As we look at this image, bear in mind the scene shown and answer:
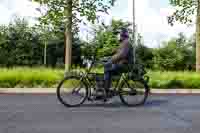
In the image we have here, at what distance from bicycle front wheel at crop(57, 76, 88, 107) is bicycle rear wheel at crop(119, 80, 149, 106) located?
90 centimetres

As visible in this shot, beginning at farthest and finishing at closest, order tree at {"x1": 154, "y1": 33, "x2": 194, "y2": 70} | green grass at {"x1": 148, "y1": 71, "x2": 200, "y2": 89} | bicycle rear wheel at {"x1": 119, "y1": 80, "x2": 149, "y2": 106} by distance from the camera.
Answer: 1. tree at {"x1": 154, "y1": 33, "x2": 194, "y2": 70}
2. green grass at {"x1": 148, "y1": 71, "x2": 200, "y2": 89}
3. bicycle rear wheel at {"x1": 119, "y1": 80, "x2": 149, "y2": 106}

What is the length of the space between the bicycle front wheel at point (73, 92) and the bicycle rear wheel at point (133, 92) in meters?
0.90

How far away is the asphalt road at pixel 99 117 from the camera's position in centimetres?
752

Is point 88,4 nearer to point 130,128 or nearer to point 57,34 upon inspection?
point 57,34

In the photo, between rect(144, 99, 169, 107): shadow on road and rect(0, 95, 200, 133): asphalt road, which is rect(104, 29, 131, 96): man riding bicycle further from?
rect(144, 99, 169, 107): shadow on road

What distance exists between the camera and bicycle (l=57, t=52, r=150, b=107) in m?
10.6

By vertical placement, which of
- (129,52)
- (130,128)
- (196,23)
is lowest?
(130,128)

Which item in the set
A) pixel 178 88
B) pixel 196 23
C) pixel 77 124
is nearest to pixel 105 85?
pixel 77 124

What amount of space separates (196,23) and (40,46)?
40750 millimetres

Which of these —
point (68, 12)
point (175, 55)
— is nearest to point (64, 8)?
point (68, 12)

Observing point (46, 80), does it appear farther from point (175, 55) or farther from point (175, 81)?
point (175, 55)

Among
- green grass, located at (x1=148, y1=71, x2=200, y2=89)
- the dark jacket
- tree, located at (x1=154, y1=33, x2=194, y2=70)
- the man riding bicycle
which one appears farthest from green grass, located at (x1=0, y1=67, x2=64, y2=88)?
tree, located at (x1=154, y1=33, x2=194, y2=70)

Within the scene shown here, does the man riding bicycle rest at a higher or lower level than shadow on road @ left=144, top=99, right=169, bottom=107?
higher

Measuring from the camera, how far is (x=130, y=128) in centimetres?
763
